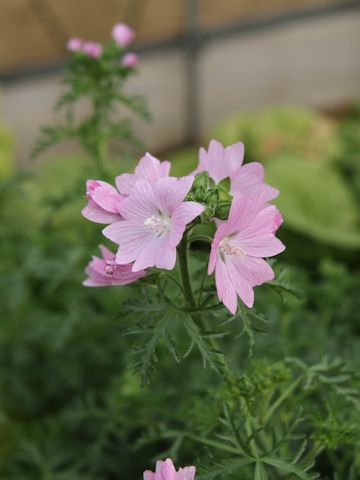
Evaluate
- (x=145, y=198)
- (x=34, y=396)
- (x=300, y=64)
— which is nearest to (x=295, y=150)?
(x=300, y=64)

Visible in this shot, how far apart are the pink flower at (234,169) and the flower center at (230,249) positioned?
0.27 ft

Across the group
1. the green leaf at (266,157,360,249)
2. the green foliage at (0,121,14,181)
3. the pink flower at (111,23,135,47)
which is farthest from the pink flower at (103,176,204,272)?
the green foliage at (0,121,14,181)

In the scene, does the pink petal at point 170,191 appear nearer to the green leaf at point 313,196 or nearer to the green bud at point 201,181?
the green bud at point 201,181

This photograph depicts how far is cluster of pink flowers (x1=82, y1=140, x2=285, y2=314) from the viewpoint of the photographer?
76cm

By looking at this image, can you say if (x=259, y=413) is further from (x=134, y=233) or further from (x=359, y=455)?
(x=134, y=233)

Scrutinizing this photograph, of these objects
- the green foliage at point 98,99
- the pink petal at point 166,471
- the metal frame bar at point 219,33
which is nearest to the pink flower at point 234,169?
the pink petal at point 166,471

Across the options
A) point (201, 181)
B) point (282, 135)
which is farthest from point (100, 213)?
point (282, 135)

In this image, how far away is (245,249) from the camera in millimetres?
793

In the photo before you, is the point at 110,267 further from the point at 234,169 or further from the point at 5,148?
the point at 5,148

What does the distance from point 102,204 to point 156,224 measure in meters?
0.06

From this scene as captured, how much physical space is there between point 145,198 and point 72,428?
902 millimetres

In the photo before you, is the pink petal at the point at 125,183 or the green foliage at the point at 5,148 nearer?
the pink petal at the point at 125,183

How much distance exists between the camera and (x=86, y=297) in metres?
1.78

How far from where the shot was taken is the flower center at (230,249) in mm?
792
